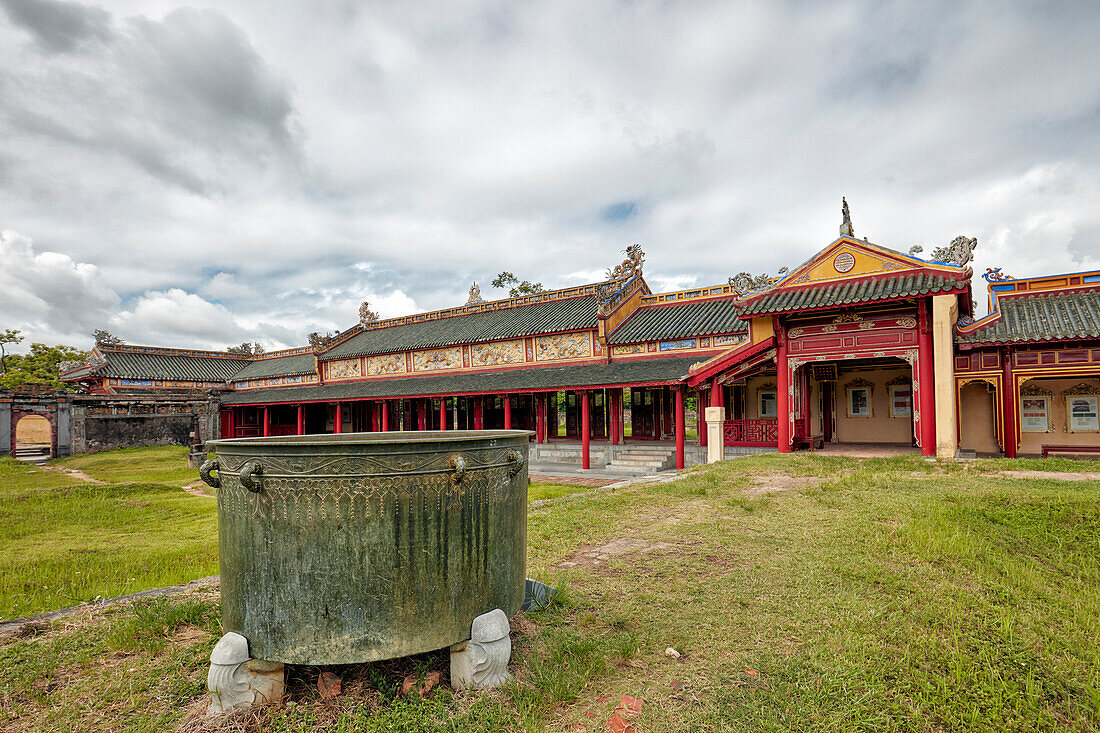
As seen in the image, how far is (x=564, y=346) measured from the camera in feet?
70.8

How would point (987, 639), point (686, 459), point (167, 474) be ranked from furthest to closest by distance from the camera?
point (167, 474), point (686, 459), point (987, 639)

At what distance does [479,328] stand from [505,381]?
5192 millimetres

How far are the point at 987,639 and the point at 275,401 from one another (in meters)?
29.6

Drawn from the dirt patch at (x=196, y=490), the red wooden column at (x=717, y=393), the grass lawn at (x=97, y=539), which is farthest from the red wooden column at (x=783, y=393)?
the dirt patch at (x=196, y=490)

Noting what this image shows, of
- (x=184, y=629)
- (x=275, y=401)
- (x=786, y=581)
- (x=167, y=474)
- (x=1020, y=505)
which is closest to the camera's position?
(x=184, y=629)

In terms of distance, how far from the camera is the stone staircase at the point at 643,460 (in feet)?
53.8

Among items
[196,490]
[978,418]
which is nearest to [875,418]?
[978,418]

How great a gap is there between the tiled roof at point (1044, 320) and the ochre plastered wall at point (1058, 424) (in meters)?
1.58

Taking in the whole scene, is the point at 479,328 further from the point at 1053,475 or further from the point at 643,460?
the point at 1053,475

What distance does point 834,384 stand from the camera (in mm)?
17703

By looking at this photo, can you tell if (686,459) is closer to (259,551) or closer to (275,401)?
(259,551)

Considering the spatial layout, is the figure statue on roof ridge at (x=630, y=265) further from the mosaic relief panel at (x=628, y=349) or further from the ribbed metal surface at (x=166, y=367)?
the ribbed metal surface at (x=166, y=367)

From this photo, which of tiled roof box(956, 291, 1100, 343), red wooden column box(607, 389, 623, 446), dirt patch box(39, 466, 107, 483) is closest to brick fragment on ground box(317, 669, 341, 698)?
tiled roof box(956, 291, 1100, 343)

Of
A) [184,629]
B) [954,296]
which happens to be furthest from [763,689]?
[954,296]
